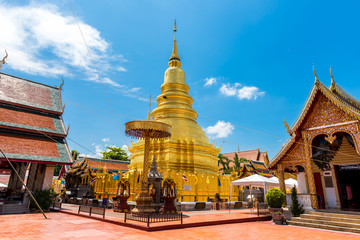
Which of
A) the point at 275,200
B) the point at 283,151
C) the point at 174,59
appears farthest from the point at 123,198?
the point at 174,59

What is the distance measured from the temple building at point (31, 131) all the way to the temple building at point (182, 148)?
230 inches

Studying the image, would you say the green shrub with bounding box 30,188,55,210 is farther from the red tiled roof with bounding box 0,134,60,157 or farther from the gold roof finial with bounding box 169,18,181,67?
the gold roof finial with bounding box 169,18,181,67

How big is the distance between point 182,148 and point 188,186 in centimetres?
559

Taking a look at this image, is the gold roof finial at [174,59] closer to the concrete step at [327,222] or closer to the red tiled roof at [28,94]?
the red tiled roof at [28,94]

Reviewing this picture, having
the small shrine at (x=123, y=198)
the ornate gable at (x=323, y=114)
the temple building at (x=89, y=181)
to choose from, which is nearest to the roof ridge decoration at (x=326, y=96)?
the ornate gable at (x=323, y=114)

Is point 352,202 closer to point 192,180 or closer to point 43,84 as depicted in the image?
point 192,180

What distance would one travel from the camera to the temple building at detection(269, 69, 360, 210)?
11086 millimetres

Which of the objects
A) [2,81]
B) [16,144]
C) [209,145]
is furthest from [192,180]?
[2,81]

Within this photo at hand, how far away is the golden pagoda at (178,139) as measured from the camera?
22047mm

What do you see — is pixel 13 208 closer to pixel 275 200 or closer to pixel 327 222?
pixel 275 200

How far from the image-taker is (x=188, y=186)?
17594 millimetres

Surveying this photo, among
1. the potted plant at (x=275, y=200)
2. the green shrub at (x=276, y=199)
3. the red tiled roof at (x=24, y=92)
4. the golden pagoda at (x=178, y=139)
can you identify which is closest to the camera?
the potted plant at (x=275, y=200)

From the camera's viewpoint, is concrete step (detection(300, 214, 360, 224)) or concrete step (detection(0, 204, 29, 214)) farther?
concrete step (detection(0, 204, 29, 214))

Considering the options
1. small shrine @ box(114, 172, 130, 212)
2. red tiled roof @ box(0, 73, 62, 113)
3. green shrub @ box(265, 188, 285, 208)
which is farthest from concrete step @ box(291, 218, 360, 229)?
red tiled roof @ box(0, 73, 62, 113)
